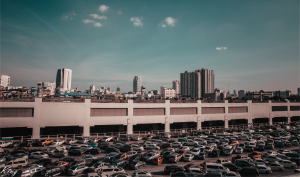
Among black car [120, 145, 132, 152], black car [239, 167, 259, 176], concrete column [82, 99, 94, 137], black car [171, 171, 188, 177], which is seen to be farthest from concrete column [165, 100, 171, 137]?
black car [171, 171, 188, 177]

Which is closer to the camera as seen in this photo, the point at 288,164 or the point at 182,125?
the point at 288,164

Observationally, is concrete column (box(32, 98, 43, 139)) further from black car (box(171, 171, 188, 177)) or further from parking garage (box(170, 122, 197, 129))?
parking garage (box(170, 122, 197, 129))

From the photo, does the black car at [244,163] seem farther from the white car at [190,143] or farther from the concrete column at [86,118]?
the concrete column at [86,118]

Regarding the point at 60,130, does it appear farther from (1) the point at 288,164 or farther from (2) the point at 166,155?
(1) the point at 288,164

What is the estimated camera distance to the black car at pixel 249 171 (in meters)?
20.0

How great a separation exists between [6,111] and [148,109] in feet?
110

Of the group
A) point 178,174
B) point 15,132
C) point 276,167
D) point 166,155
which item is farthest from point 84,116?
point 276,167

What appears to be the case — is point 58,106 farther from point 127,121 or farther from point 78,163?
point 78,163

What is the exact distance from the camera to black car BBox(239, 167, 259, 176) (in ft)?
65.5

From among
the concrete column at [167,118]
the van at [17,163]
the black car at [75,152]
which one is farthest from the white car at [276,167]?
the van at [17,163]

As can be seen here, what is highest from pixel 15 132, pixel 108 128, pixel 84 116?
pixel 84 116

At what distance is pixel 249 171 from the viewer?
2019 cm

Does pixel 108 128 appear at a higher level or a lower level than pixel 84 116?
lower

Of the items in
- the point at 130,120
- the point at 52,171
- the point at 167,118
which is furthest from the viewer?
the point at 167,118
